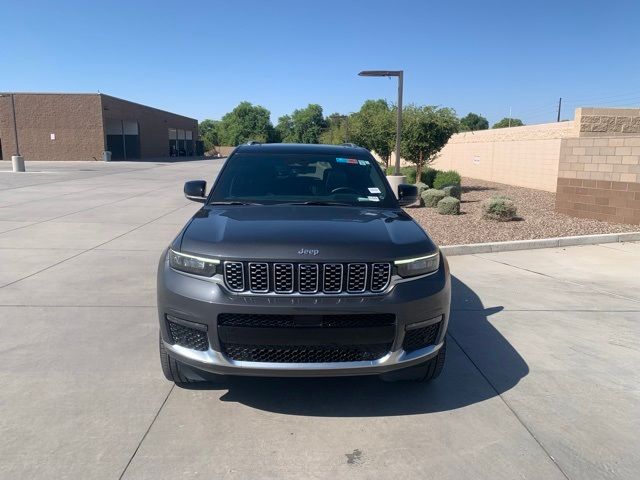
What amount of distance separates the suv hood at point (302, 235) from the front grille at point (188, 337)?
0.47m

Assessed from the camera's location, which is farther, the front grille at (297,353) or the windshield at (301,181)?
the windshield at (301,181)

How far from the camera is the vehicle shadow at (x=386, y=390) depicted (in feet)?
11.5

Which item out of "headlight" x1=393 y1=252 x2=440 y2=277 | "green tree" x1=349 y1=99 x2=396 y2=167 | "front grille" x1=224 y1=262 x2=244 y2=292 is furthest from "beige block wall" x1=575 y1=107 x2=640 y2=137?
"front grille" x1=224 y1=262 x2=244 y2=292

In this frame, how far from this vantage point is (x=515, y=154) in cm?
2042

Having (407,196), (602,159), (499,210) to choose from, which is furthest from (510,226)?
(407,196)

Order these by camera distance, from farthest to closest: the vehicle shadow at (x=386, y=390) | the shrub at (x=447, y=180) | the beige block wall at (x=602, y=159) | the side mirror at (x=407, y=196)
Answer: the shrub at (x=447, y=180), the beige block wall at (x=602, y=159), the side mirror at (x=407, y=196), the vehicle shadow at (x=386, y=390)

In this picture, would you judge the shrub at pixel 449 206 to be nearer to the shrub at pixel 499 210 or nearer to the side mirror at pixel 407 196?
the shrub at pixel 499 210

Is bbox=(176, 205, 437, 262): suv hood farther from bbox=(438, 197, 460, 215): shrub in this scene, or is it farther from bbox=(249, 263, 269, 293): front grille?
bbox=(438, 197, 460, 215): shrub

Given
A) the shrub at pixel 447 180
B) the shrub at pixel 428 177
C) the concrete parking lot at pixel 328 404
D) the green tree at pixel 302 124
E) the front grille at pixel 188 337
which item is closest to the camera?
the concrete parking lot at pixel 328 404

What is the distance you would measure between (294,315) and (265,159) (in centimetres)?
221

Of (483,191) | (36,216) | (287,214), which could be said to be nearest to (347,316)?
(287,214)

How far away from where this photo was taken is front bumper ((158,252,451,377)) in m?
3.03

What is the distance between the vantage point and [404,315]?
10.2ft

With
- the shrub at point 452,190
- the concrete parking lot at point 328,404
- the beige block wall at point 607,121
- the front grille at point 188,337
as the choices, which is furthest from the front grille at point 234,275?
the beige block wall at point 607,121
